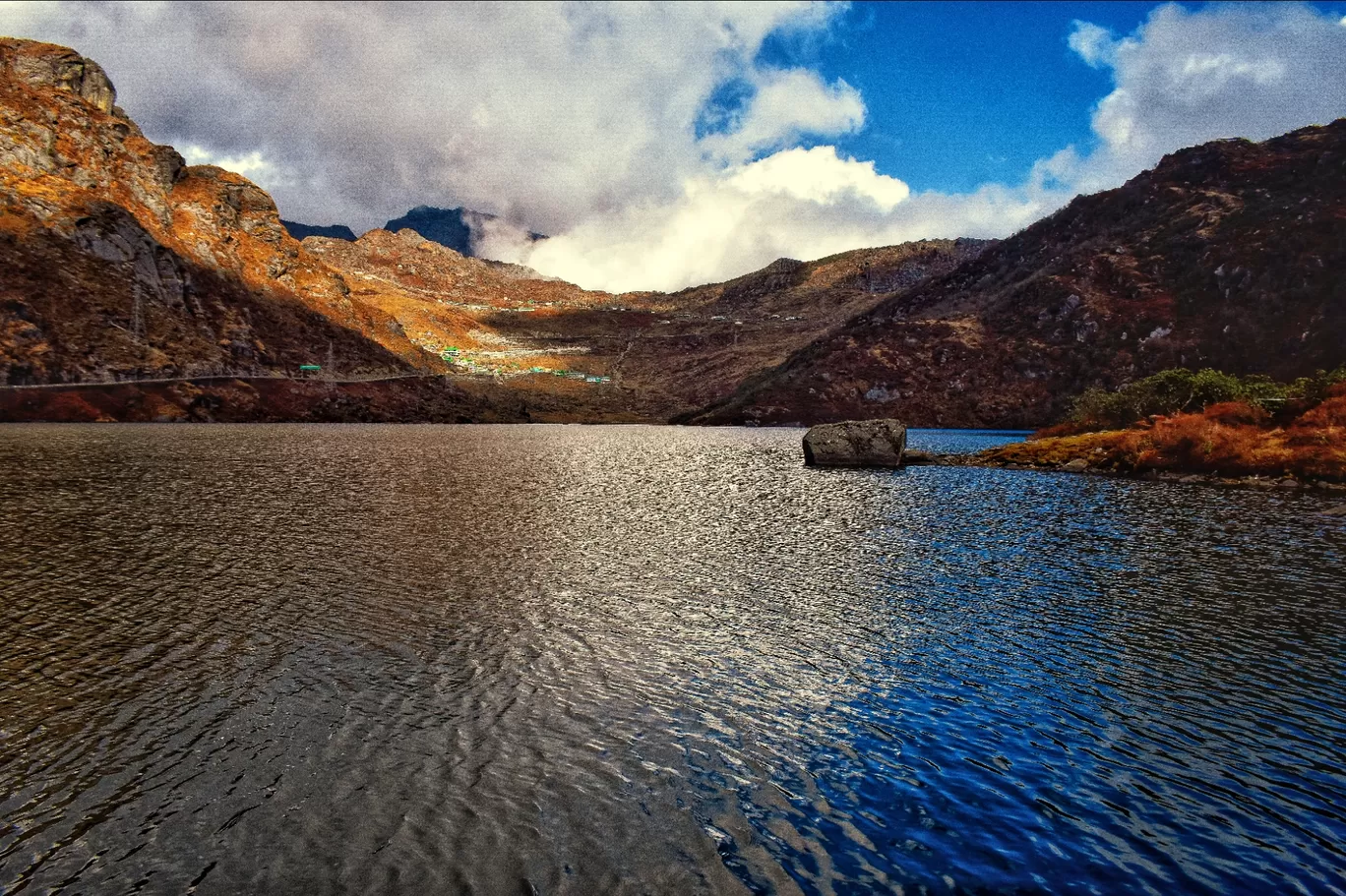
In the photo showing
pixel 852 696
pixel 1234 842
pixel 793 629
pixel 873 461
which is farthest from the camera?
pixel 873 461

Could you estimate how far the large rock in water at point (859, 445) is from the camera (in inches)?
2724

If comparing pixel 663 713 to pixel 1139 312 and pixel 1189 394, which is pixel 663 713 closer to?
pixel 1189 394

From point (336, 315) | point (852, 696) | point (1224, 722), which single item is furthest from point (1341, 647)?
point (336, 315)

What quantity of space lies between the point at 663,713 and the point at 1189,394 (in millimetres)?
81928

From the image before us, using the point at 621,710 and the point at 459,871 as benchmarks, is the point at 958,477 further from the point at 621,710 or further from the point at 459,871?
the point at 459,871

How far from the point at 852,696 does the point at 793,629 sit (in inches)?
165

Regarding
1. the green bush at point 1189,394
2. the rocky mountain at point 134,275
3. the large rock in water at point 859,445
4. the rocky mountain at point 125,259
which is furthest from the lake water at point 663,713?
the rocky mountain at point 125,259

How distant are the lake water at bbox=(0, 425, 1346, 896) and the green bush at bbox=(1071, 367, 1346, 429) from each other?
132ft

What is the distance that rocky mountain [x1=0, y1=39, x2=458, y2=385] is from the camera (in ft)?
388

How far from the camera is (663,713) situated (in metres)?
13.1

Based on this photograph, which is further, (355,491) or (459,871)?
(355,491)

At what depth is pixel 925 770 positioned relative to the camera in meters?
11.1

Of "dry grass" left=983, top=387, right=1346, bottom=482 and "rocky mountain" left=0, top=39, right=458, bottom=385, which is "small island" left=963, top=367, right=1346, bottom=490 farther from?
"rocky mountain" left=0, top=39, right=458, bottom=385

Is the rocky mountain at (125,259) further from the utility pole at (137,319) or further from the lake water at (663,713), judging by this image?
the lake water at (663,713)
